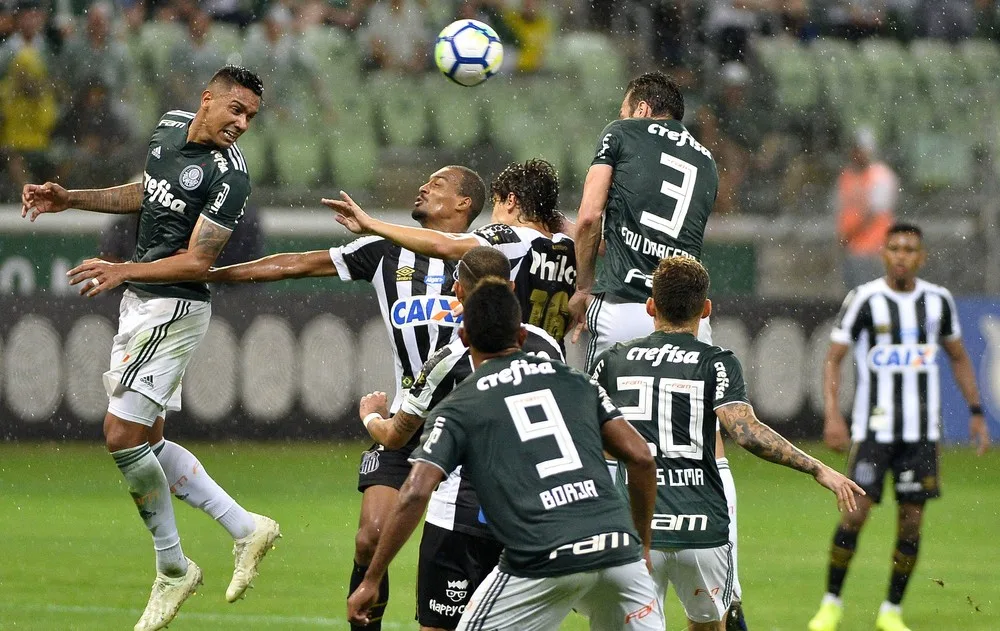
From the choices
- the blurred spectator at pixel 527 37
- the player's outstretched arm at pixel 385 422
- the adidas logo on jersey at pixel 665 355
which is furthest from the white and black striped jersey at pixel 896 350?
the blurred spectator at pixel 527 37

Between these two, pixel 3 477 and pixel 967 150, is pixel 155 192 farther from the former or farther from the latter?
pixel 967 150

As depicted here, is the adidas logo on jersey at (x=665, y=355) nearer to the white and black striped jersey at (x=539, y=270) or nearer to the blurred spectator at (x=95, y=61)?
the white and black striped jersey at (x=539, y=270)

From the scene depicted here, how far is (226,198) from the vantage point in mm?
7137

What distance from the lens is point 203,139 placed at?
728 centimetres

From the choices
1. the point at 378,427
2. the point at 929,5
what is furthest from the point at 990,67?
the point at 378,427

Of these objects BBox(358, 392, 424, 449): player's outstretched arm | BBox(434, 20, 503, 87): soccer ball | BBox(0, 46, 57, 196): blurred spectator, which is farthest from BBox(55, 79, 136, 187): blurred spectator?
BBox(358, 392, 424, 449): player's outstretched arm

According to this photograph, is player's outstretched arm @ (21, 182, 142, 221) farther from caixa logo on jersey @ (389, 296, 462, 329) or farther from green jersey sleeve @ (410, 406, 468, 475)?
green jersey sleeve @ (410, 406, 468, 475)

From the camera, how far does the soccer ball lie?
8445 mm

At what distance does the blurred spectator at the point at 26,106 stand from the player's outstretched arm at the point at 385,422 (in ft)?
37.9

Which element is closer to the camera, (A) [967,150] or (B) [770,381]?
(B) [770,381]

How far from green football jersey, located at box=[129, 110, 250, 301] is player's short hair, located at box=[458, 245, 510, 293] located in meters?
2.21

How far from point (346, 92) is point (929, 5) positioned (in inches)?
304

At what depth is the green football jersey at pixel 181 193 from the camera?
7164 millimetres

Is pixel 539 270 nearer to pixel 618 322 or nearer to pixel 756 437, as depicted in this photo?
pixel 618 322
